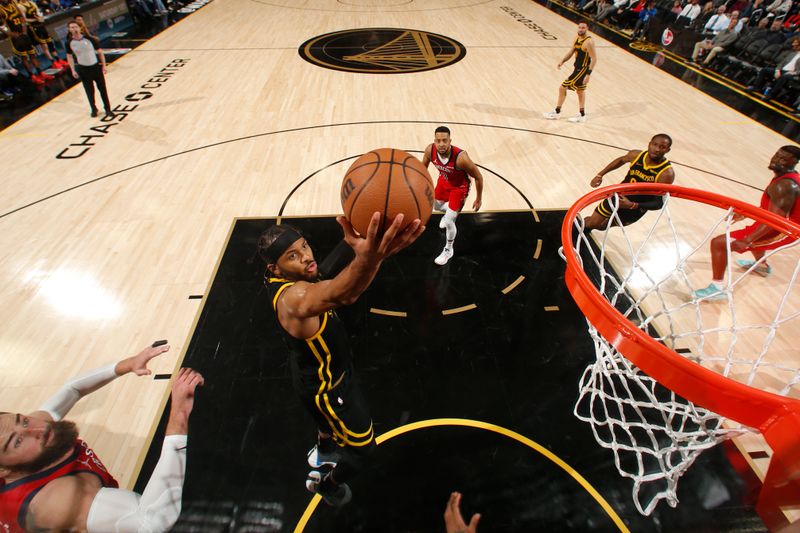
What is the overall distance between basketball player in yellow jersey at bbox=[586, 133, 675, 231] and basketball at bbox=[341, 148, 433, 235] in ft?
8.10

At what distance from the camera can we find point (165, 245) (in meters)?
4.76

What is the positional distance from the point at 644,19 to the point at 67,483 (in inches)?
629

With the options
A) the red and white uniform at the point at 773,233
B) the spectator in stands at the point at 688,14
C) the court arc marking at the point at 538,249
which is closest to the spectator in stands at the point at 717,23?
the spectator in stands at the point at 688,14

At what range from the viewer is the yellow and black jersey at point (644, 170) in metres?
4.09

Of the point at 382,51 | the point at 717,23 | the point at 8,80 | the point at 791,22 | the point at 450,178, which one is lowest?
the point at 8,80

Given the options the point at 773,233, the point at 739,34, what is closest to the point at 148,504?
the point at 773,233

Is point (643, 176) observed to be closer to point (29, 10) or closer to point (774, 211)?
point (774, 211)

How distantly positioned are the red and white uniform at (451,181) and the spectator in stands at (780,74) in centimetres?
888

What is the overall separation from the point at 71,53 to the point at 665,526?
9.19 metres

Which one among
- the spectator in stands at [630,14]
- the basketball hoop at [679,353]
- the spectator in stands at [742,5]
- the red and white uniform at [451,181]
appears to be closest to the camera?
the basketball hoop at [679,353]

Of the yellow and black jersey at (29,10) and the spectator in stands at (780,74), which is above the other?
the yellow and black jersey at (29,10)

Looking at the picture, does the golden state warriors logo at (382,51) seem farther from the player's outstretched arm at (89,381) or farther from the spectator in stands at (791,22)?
the player's outstretched arm at (89,381)

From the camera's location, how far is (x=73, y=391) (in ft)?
8.49

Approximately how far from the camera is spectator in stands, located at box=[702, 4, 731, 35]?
35.3 ft
